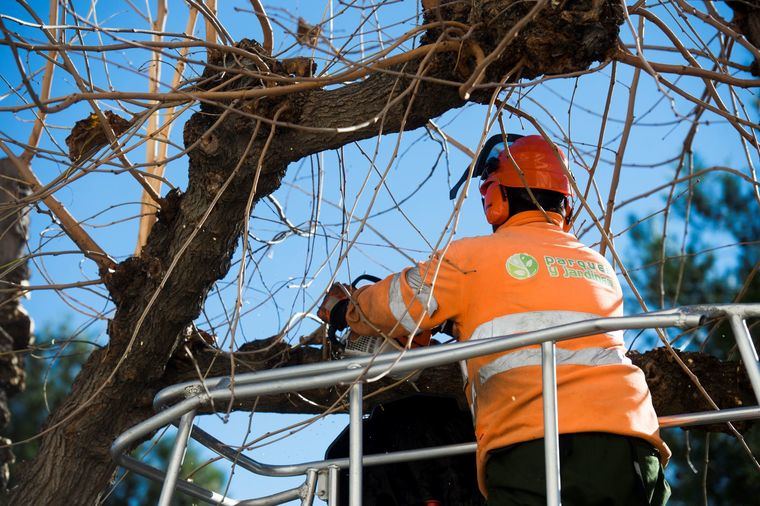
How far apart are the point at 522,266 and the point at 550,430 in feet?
2.64

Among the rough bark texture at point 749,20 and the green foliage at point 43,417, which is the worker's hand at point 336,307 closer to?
the rough bark texture at point 749,20

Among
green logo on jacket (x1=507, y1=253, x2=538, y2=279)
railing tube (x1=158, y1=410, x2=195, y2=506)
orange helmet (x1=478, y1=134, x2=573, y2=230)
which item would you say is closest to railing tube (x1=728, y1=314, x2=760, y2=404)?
green logo on jacket (x1=507, y1=253, x2=538, y2=279)

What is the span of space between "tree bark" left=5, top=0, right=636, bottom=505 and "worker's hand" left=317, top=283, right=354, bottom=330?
38 centimetres

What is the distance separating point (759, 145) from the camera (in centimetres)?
295

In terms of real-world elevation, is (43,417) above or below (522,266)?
above

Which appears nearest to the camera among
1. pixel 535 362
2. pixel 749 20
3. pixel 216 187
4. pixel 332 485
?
pixel 332 485

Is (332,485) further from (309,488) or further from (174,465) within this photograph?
(174,465)

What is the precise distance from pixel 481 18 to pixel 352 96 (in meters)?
0.48

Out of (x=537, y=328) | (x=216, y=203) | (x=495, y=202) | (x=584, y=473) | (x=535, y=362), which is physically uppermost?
(x=495, y=202)

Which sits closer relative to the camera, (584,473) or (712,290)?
(584,473)

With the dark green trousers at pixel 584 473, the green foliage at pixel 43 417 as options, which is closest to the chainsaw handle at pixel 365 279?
the dark green trousers at pixel 584 473

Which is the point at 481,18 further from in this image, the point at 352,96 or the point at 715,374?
the point at 715,374

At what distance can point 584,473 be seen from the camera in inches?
101

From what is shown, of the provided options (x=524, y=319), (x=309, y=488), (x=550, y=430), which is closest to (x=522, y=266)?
(x=524, y=319)
